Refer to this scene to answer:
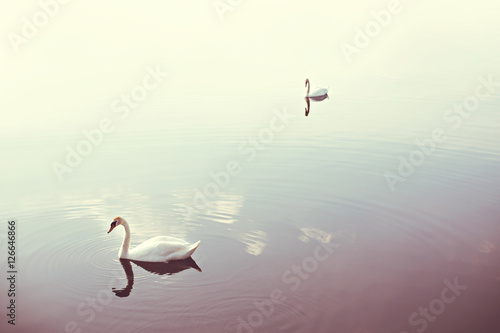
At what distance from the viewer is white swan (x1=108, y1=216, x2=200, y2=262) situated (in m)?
11.7

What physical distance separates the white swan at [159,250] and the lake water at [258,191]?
19 centimetres

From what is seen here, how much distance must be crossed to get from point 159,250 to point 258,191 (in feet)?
14.3

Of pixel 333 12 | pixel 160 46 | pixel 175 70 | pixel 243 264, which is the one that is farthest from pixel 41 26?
pixel 243 264

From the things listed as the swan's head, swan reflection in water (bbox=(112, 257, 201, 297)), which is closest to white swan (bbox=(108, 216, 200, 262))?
swan reflection in water (bbox=(112, 257, 201, 297))

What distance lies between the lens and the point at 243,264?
37.6ft

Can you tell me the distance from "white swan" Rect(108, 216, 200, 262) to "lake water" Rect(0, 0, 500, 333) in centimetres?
19

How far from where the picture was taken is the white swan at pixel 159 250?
11672 millimetres

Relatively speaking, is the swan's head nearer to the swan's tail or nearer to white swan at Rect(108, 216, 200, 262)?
white swan at Rect(108, 216, 200, 262)

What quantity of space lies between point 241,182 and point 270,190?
1.04 meters

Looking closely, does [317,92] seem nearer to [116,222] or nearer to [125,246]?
[116,222]

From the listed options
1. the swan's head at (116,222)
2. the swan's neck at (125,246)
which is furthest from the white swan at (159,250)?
the swan's head at (116,222)

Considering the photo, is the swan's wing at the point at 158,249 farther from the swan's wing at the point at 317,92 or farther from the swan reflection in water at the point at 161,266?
the swan's wing at the point at 317,92

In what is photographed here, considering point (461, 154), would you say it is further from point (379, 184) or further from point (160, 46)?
point (160, 46)

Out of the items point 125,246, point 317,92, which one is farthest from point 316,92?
point 125,246
